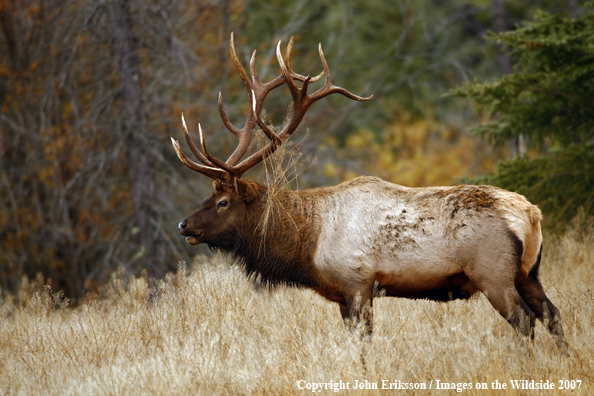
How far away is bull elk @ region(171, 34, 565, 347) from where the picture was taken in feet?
15.4

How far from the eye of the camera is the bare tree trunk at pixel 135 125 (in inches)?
391

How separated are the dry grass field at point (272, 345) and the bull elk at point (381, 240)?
362 millimetres

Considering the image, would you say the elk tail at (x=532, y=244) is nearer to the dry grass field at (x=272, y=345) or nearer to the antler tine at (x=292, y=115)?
the dry grass field at (x=272, y=345)

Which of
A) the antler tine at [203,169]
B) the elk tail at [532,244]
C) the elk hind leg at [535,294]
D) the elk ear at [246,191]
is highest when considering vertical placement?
the antler tine at [203,169]

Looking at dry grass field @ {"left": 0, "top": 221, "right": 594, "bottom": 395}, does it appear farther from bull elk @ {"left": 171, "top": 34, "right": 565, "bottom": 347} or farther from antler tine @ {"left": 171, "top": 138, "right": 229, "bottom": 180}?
antler tine @ {"left": 171, "top": 138, "right": 229, "bottom": 180}

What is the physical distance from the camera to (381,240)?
5117 mm

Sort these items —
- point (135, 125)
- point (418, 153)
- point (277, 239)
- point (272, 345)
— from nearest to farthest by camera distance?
point (272, 345)
point (277, 239)
point (135, 125)
point (418, 153)

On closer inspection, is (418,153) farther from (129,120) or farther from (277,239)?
(277,239)

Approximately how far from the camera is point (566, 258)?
6938 millimetres

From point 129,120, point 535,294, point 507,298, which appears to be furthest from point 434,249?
point 129,120

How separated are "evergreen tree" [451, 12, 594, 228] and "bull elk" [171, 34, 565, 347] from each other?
2.96 metres

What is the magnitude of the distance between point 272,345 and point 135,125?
240 inches

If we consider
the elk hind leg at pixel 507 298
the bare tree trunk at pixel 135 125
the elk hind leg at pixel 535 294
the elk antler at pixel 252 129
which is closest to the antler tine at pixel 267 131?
the elk antler at pixel 252 129

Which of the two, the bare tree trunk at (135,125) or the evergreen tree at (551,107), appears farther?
the bare tree trunk at (135,125)
